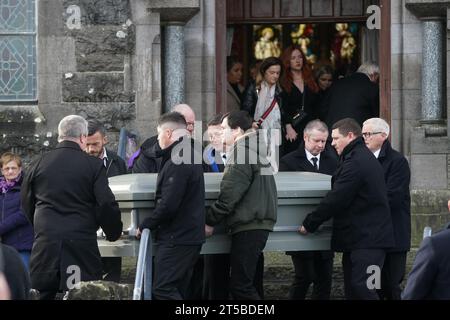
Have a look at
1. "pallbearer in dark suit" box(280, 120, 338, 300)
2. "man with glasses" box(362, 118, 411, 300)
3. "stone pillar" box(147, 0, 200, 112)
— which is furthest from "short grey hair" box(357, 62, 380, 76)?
"man with glasses" box(362, 118, 411, 300)

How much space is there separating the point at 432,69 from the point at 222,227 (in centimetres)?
379

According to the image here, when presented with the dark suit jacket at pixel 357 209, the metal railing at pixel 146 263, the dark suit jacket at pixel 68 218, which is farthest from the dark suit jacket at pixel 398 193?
the dark suit jacket at pixel 68 218

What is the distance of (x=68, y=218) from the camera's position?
9.84 metres

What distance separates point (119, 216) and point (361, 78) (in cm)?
517

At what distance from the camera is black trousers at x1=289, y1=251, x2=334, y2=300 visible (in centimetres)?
1153

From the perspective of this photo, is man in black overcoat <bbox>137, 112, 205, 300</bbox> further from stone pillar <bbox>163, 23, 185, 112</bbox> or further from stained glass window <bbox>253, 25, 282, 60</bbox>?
stained glass window <bbox>253, 25, 282, 60</bbox>

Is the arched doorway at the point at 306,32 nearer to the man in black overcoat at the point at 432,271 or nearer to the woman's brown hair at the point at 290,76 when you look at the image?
the woman's brown hair at the point at 290,76

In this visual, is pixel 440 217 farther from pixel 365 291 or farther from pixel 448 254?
pixel 448 254

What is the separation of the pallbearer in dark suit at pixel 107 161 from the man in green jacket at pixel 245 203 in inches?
47.4

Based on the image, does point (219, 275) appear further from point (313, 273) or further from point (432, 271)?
point (432, 271)

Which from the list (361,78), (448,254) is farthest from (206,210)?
(361,78)

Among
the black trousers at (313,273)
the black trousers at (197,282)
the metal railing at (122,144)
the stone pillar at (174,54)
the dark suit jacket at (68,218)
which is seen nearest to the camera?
the dark suit jacket at (68,218)

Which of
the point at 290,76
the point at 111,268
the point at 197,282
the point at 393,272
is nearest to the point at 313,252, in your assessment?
the point at 393,272

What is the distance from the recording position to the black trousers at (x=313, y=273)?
11.5 meters
